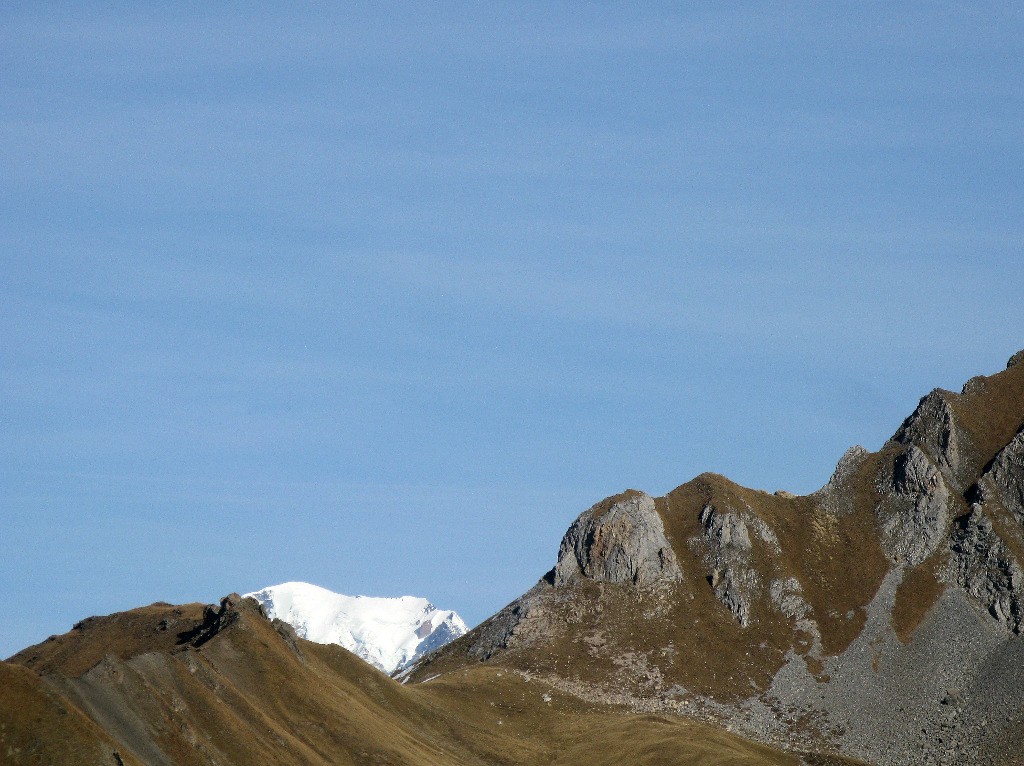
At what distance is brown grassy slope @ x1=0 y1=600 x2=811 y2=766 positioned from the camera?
425ft

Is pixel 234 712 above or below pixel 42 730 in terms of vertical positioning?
above

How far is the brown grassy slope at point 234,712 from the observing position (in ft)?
425

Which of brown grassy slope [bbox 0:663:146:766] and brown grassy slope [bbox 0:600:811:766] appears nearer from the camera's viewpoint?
brown grassy slope [bbox 0:663:146:766]

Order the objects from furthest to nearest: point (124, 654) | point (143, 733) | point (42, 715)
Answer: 1. point (124, 654)
2. point (143, 733)
3. point (42, 715)

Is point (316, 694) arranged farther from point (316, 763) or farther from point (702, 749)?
point (702, 749)

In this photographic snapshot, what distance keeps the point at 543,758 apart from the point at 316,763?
46.0 meters

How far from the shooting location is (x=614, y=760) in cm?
19700

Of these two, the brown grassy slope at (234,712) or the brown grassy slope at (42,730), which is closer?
the brown grassy slope at (42,730)

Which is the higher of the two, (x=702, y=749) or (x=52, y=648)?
(x=52, y=648)

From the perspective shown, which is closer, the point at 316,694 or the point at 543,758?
the point at 316,694

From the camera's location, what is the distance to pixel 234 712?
15925 centimetres

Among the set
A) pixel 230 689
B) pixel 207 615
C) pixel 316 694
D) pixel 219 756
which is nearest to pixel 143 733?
pixel 219 756

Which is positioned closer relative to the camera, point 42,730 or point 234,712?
point 42,730

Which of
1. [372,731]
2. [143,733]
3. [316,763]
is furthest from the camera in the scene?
[372,731]
